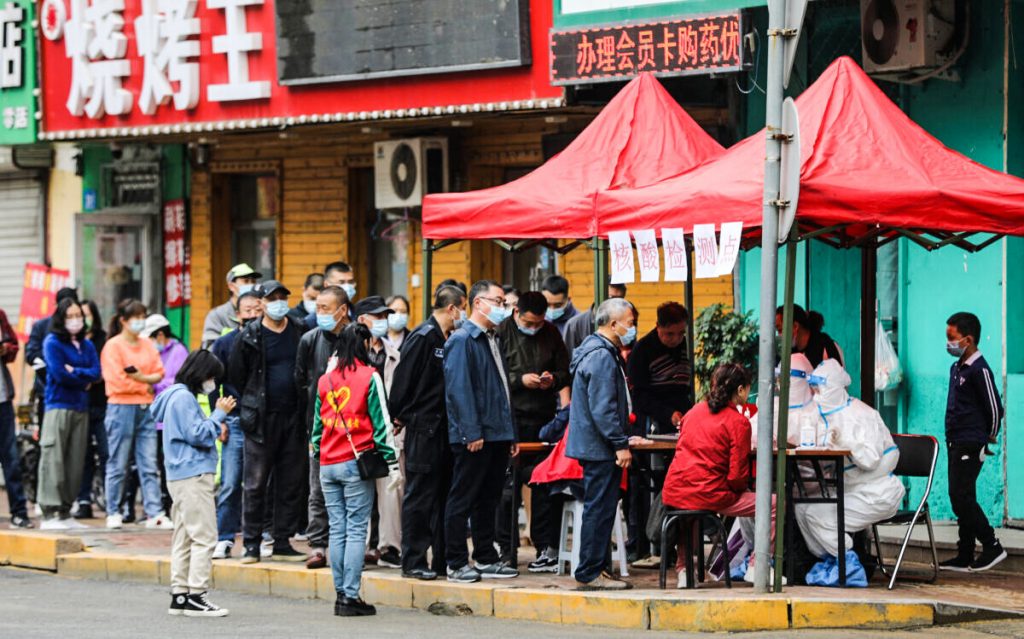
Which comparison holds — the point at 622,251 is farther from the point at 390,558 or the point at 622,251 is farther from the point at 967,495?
the point at 967,495

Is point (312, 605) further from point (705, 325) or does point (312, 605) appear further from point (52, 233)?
point (52, 233)

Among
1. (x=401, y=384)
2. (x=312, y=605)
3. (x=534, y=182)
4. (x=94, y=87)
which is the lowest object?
(x=312, y=605)

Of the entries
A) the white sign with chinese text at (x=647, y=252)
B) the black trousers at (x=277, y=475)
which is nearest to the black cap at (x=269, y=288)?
the black trousers at (x=277, y=475)

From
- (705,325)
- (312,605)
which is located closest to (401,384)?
(312,605)

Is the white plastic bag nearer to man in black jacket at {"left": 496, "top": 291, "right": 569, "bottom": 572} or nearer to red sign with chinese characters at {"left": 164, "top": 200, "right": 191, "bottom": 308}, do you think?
man in black jacket at {"left": 496, "top": 291, "right": 569, "bottom": 572}

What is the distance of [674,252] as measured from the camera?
39.8 feet

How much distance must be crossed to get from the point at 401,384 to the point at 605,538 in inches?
66.2

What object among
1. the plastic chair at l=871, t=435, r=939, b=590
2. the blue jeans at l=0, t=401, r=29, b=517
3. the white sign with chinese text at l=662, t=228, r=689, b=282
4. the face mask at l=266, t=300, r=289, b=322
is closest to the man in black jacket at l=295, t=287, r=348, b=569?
the face mask at l=266, t=300, r=289, b=322

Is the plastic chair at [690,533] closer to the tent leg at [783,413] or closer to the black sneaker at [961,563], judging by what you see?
the tent leg at [783,413]

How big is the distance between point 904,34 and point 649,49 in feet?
7.17

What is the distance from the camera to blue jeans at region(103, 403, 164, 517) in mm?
16062

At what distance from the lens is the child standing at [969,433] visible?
12922mm

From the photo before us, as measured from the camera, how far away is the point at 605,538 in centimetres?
1184

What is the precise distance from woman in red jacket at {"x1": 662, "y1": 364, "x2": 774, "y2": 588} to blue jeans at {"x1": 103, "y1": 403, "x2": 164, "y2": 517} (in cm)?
607
